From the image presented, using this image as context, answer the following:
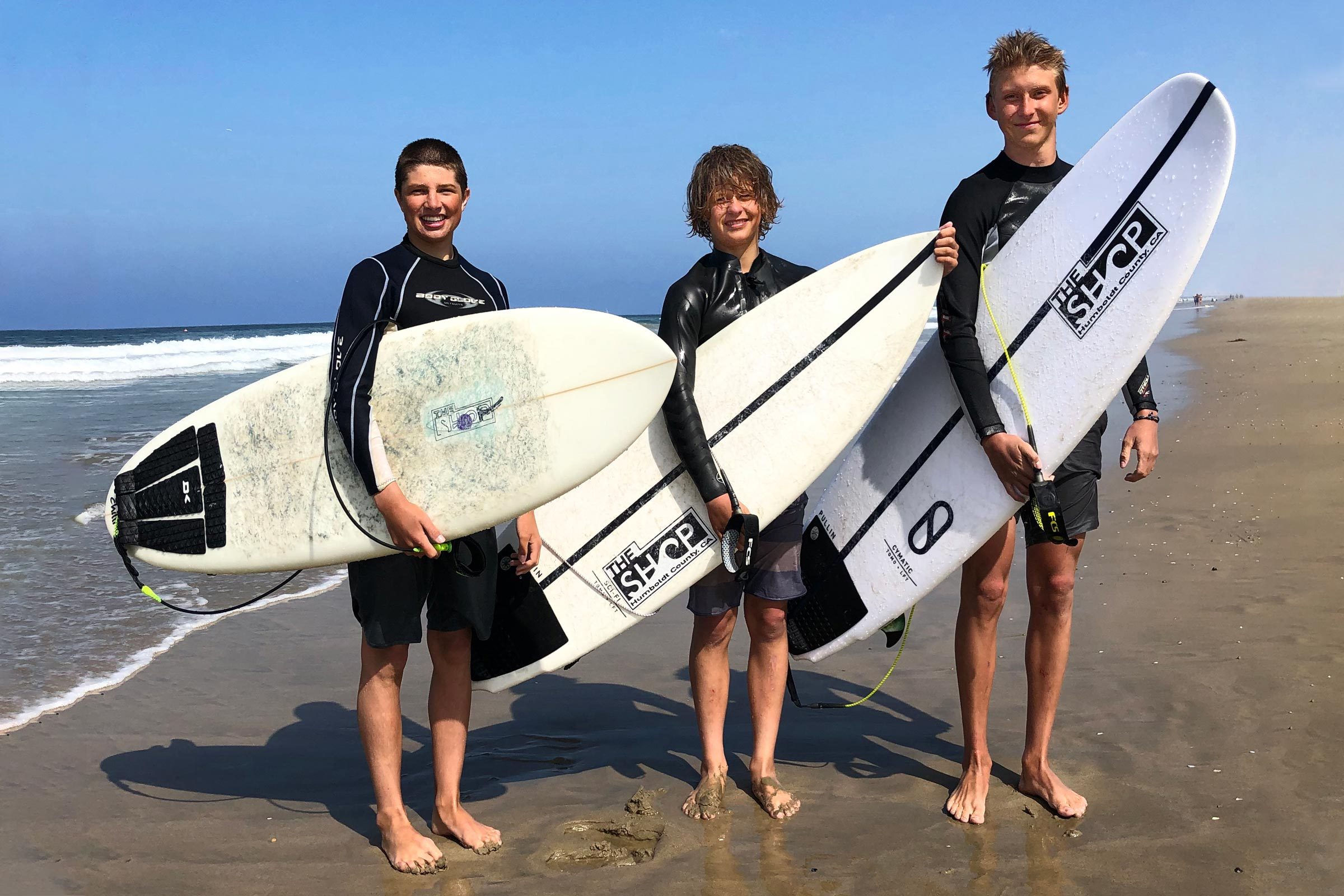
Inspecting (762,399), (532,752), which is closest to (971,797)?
(762,399)

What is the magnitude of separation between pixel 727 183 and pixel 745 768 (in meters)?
1.67

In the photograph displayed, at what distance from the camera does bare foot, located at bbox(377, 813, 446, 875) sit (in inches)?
99.3

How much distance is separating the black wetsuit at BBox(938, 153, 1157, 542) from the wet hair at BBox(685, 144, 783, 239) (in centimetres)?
49

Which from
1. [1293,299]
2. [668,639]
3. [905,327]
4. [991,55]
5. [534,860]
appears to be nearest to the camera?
[534,860]

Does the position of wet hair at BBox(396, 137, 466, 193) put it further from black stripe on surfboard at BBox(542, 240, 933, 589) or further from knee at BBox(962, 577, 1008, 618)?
knee at BBox(962, 577, 1008, 618)

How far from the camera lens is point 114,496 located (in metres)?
2.86

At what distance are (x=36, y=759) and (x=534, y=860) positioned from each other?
172 cm

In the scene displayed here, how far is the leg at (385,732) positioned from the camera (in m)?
2.59

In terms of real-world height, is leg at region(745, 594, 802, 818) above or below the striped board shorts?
below

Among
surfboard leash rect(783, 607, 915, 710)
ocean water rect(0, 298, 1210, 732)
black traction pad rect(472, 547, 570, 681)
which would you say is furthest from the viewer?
ocean water rect(0, 298, 1210, 732)

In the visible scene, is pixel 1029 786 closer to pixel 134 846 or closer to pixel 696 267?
pixel 696 267

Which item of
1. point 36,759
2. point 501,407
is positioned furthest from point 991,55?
point 36,759

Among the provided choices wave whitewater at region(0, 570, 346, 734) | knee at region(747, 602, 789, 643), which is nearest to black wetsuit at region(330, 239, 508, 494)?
knee at region(747, 602, 789, 643)

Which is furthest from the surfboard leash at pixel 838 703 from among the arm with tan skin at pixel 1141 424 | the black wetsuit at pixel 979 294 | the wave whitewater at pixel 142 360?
the wave whitewater at pixel 142 360
